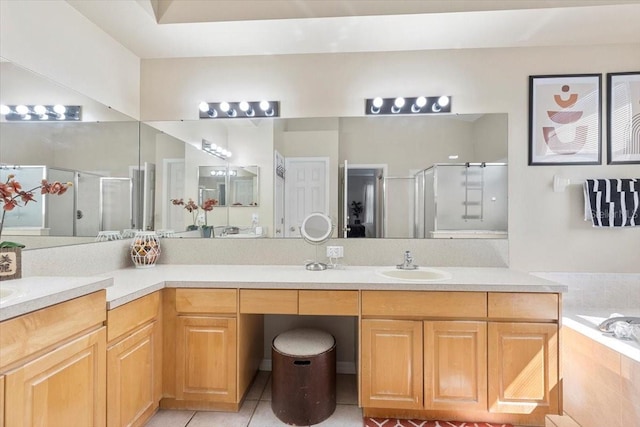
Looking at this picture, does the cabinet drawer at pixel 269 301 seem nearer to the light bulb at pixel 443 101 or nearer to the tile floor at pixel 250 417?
the tile floor at pixel 250 417

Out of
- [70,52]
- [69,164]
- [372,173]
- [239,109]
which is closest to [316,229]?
[372,173]

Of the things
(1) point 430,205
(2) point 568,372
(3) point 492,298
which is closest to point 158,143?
(1) point 430,205

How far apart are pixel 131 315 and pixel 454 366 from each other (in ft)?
5.90

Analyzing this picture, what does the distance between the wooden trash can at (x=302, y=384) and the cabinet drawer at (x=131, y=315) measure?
755 millimetres

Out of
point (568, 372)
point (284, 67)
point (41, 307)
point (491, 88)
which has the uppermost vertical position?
point (284, 67)

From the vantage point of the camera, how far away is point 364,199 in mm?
2293

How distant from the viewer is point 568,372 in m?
1.77

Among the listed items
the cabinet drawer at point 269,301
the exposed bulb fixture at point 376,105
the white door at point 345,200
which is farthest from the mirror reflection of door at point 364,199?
the cabinet drawer at point 269,301

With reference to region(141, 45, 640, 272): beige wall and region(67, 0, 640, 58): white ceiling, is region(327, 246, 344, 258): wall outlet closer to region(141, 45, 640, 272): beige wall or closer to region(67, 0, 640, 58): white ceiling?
region(141, 45, 640, 272): beige wall

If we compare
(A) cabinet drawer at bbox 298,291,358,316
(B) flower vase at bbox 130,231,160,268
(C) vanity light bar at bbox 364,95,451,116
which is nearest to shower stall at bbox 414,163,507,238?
(C) vanity light bar at bbox 364,95,451,116

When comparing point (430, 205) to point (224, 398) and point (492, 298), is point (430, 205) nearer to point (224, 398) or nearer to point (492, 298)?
point (492, 298)

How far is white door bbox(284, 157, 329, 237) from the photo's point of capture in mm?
2324

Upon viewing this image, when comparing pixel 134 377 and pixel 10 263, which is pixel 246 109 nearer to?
pixel 10 263

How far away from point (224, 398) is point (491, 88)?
2.82 metres
